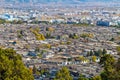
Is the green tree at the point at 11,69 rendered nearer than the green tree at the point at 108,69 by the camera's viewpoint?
No

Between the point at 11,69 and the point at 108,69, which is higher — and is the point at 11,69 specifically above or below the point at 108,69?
below

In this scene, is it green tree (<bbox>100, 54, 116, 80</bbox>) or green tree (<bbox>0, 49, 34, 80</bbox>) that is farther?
green tree (<bbox>0, 49, 34, 80</bbox>)

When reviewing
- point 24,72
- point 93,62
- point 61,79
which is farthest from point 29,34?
point 24,72

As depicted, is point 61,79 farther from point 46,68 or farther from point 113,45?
point 113,45

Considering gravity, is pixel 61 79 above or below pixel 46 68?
above

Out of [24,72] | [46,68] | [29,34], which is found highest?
[24,72]

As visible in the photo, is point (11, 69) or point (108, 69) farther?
point (11, 69)

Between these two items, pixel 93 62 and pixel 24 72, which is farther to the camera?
pixel 93 62

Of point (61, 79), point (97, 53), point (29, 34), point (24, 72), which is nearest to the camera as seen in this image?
point (24, 72)

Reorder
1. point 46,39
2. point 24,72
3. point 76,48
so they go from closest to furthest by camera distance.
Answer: point 24,72
point 76,48
point 46,39
